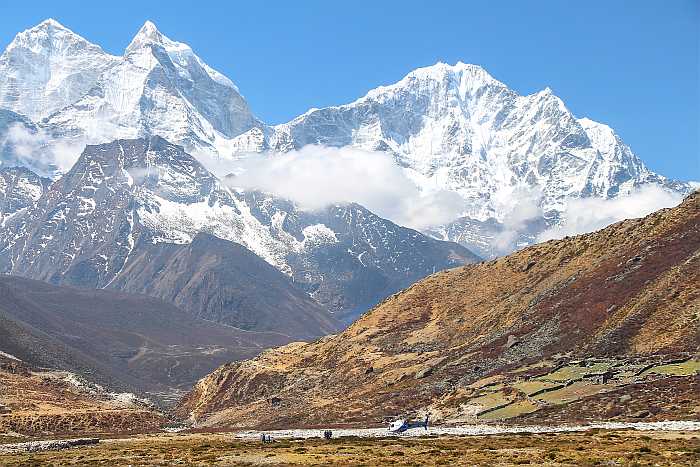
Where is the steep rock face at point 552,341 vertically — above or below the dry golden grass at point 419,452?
above

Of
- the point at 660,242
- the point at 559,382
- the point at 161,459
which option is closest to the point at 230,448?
the point at 161,459

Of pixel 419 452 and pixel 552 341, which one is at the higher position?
pixel 552 341

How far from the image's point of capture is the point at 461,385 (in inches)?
5851

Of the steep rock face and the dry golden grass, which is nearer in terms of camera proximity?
the dry golden grass

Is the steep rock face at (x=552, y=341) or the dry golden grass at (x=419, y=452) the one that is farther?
the steep rock face at (x=552, y=341)

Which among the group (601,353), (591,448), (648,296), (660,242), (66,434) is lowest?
(591,448)

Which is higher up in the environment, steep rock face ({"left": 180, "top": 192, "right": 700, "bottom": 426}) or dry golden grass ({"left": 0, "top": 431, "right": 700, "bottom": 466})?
steep rock face ({"left": 180, "top": 192, "right": 700, "bottom": 426})

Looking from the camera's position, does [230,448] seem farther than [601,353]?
No

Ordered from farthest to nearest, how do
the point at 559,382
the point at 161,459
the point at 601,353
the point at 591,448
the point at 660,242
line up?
the point at 660,242 → the point at 601,353 → the point at 559,382 → the point at 161,459 → the point at 591,448

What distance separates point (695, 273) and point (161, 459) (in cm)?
9806

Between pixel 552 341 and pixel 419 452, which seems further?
pixel 552 341

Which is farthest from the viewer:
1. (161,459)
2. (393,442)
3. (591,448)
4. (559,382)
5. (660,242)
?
(660,242)

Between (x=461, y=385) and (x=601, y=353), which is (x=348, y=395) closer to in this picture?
(x=461, y=385)

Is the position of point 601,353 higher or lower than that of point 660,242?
lower
